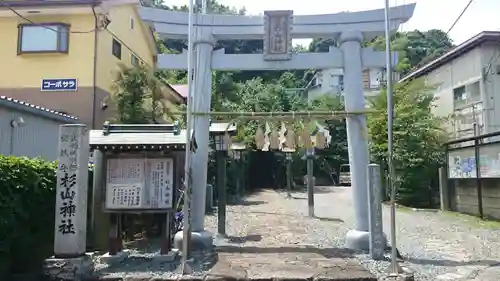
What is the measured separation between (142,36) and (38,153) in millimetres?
12470

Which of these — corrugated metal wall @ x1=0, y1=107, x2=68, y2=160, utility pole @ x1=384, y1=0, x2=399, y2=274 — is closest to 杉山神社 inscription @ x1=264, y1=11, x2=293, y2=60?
utility pole @ x1=384, y1=0, x2=399, y2=274

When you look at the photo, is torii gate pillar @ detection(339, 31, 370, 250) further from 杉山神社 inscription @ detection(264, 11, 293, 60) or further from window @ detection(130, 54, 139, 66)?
window @ detection(130, 54, 139, 66)

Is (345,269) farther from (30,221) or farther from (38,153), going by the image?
(38,153)

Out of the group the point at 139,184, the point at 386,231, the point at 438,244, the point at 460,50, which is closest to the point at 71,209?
the point at 139,184

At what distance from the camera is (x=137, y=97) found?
Result: 16672 millimetres

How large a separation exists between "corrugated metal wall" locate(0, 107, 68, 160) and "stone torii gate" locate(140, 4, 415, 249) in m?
4.53

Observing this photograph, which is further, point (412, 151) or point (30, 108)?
point (412, 151)

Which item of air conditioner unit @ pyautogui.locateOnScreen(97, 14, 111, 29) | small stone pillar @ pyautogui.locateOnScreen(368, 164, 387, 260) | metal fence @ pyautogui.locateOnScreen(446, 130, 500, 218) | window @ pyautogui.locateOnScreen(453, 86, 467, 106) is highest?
air conditioner unit @ pyautogui.locateOnScreen(97, 14, 111, 29)

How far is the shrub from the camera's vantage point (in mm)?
6836

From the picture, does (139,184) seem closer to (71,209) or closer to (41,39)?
(71,209)

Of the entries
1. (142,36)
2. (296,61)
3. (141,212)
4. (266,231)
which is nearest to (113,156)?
(141,212)

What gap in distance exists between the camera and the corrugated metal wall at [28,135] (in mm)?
11570

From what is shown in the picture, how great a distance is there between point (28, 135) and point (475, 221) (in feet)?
45.8

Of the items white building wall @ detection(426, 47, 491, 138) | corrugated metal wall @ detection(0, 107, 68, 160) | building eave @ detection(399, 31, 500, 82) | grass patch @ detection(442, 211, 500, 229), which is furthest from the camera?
white building wall @ detection(426, 47, 491, 138)
